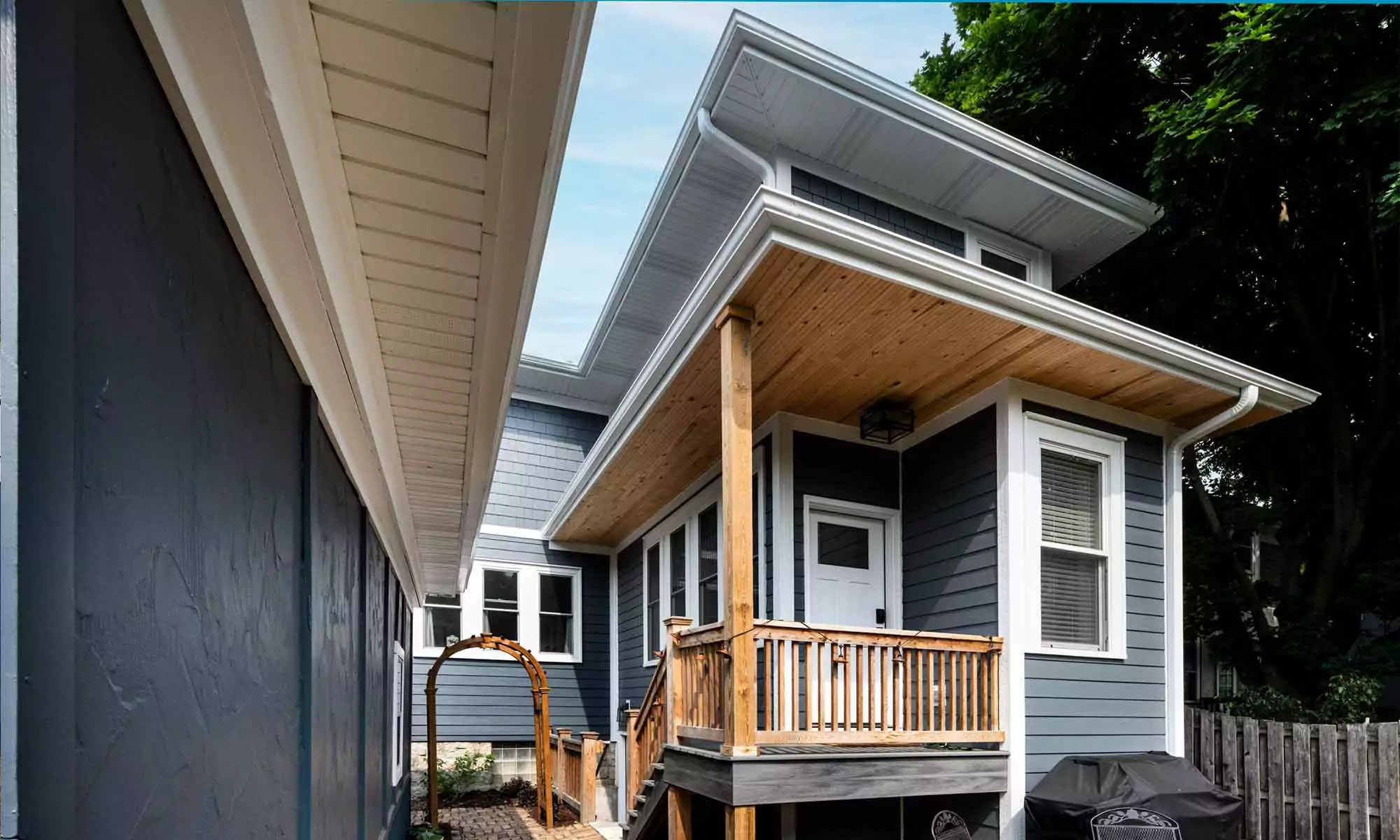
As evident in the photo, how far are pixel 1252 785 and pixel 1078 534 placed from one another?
2225 mm

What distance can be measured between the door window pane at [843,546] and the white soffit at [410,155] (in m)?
4.47

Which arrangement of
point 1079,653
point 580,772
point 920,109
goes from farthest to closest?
point 580,772
point 920,109
point 1079,653

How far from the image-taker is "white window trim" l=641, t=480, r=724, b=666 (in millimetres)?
8195

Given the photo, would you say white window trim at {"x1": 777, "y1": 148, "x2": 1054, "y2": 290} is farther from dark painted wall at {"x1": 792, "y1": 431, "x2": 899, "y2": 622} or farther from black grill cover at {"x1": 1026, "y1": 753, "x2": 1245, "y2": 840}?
black grill cover at {"x1": 1026, "y1": 753, "x2": 1245, "y2": 840}

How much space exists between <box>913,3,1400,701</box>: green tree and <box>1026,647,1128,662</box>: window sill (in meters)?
4.41

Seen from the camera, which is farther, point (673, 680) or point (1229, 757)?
point (1229, 757)

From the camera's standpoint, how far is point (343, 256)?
1897 mm

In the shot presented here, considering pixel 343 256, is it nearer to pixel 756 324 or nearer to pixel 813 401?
pixel 756 324

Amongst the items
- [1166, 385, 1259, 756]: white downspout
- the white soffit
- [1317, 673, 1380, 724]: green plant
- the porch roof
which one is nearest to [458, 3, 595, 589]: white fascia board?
the white soffit

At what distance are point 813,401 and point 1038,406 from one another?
1.50 m

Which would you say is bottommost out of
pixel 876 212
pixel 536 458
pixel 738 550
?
pixel 738 550

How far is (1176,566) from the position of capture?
650 cm

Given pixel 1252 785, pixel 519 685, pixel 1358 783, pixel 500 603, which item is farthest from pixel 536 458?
pixel 1358 783

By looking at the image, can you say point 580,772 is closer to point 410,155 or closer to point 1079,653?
point 1079,653
